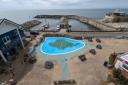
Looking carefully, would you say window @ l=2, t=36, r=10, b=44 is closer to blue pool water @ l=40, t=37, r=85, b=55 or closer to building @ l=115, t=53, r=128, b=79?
blue pool water @ l=40, t=37, r=85, b=55

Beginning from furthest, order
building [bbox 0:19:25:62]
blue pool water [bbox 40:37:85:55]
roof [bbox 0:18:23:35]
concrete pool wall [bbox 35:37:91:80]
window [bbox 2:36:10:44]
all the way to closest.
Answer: blue pool water [bbox 40:37:85:55] < window [bbox 2:36:10:44] < roof [bbox 0:18:23:35] < building [bbox 0:19:25:62] < concrete pool wall [bbox 35:37:91:80]

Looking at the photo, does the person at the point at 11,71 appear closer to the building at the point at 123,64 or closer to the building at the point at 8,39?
the building at the point at 8,39

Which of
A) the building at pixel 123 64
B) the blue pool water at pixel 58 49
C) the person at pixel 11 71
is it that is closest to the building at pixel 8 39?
the person at pixel 11 71

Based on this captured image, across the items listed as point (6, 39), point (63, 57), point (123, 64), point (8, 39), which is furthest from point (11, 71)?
point (123, 64)

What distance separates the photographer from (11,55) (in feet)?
138

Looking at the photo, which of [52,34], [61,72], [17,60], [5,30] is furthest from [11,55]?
[52,34]

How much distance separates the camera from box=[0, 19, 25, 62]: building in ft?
127

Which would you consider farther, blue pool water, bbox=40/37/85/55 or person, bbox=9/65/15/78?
blue pool water, bbox=40/37/85/55

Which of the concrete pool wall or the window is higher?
the window

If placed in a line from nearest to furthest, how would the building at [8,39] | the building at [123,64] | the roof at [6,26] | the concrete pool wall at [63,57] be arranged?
the building at [123,64] < the concrete pool wall at [63,57] < the building at [8,39] < the roof at [6,26]

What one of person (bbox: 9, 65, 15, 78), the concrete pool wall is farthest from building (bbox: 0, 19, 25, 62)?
the concrete pool wall

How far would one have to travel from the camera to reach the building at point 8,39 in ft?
127

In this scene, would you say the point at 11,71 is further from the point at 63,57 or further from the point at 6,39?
the point at 63,57

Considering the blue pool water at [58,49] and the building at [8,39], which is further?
the blue pool water at [58,49]
